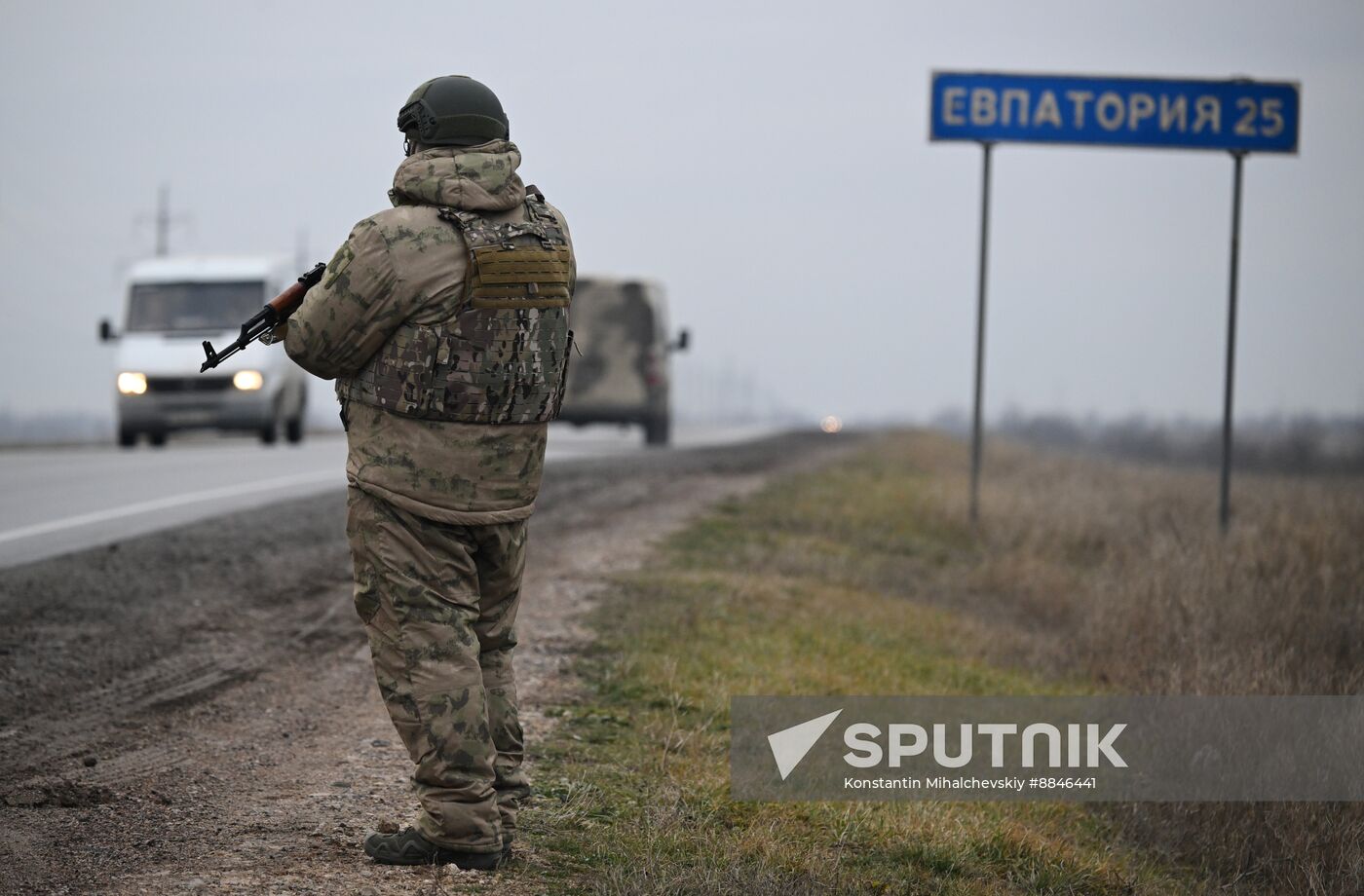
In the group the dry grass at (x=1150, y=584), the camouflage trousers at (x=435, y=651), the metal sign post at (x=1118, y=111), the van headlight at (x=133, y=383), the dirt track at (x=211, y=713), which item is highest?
the metal sign post at (x=1118, y=111)

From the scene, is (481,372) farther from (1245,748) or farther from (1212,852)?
(1245,748)

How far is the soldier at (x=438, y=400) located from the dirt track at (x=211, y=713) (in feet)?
1.23

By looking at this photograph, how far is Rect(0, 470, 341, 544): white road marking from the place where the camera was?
10.2 meters

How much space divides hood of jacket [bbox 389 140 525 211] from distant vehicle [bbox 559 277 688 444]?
66.9 ft

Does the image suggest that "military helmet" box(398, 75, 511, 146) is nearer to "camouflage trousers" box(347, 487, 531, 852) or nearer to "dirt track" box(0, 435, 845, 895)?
"camouflage trousers" box(347, 487, 531, 852)

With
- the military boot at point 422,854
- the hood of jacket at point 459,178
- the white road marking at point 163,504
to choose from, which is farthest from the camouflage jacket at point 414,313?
the white road marking at point 163,504

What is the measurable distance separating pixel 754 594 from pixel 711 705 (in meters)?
2.73

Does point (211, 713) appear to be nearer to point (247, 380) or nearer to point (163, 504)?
point (163, 504)

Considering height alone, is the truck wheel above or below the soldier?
below

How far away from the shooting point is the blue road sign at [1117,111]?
12219 mm

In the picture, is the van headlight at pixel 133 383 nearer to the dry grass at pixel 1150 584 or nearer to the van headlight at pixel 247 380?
the van headlight at pixel 247 380

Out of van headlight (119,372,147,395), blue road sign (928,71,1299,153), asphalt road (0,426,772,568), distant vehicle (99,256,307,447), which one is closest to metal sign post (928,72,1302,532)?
blue road sign (928,71,1299,153)

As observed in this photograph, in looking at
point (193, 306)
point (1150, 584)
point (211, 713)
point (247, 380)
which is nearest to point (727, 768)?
point (211, 713)

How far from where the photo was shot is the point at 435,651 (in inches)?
140
